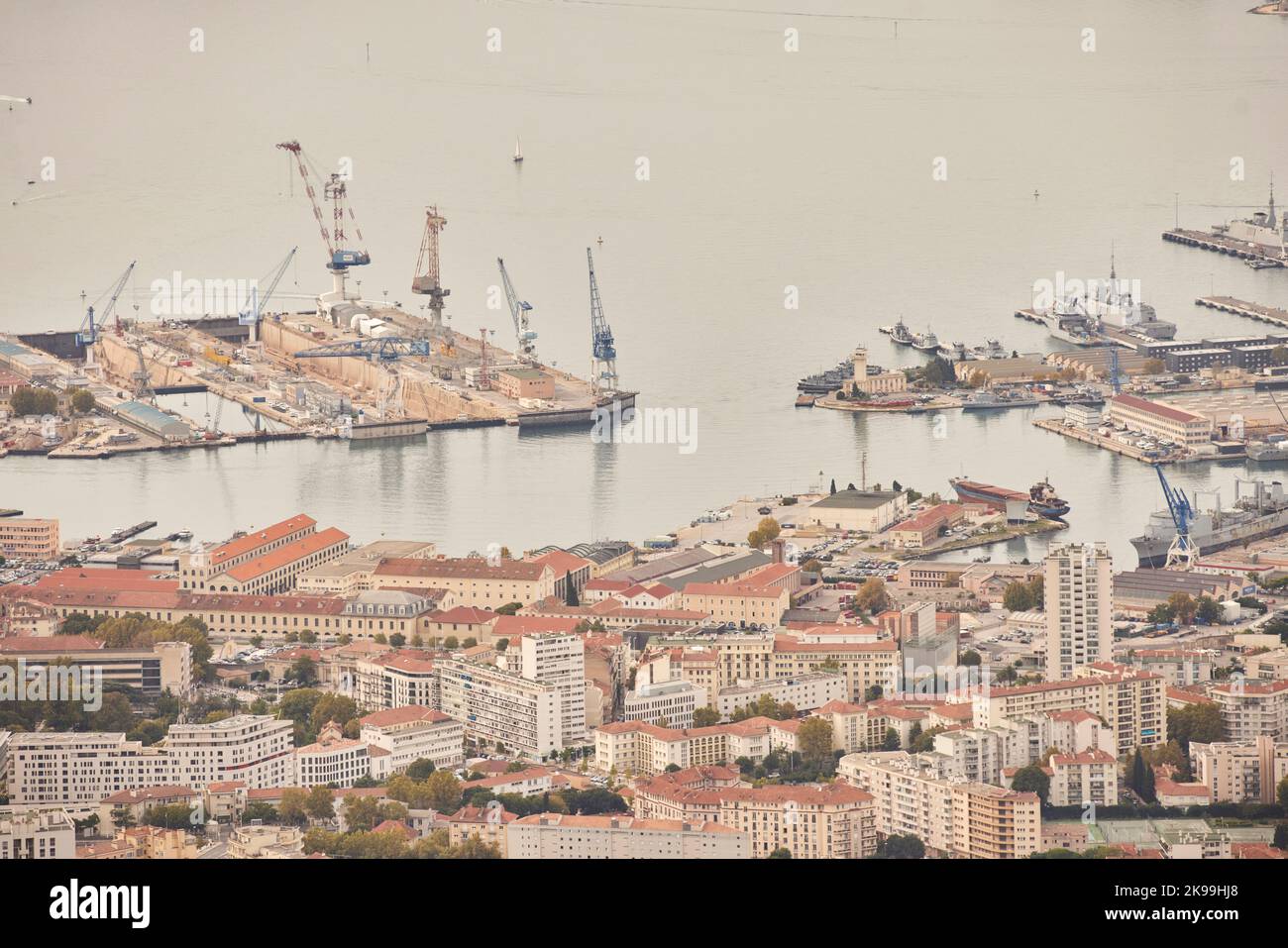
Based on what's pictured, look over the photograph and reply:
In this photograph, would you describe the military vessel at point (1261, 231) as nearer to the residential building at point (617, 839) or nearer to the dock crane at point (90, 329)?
the dock crane at point (90, 329)

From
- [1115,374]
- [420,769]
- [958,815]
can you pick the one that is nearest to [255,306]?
[1115,374]

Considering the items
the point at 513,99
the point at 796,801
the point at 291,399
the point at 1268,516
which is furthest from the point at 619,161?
the point at 796,801

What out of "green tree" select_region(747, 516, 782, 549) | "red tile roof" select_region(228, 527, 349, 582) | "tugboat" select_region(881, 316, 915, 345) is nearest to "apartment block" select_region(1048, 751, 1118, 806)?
"green tree" select_region(747, 516, 782, 549)

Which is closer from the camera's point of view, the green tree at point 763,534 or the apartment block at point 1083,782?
the apartment block at point 1083,782

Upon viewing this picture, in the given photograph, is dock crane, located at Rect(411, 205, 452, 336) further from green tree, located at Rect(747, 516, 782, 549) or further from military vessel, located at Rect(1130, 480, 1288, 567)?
military vessel, located at Rect(1130, 480, 1288, 567)

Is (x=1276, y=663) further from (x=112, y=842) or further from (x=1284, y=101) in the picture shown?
(x=1284, y=101)

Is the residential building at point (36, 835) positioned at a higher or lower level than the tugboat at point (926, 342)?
lower

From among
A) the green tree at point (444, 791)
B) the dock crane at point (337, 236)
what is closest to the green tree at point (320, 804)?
the green tree at point (444, 791)
